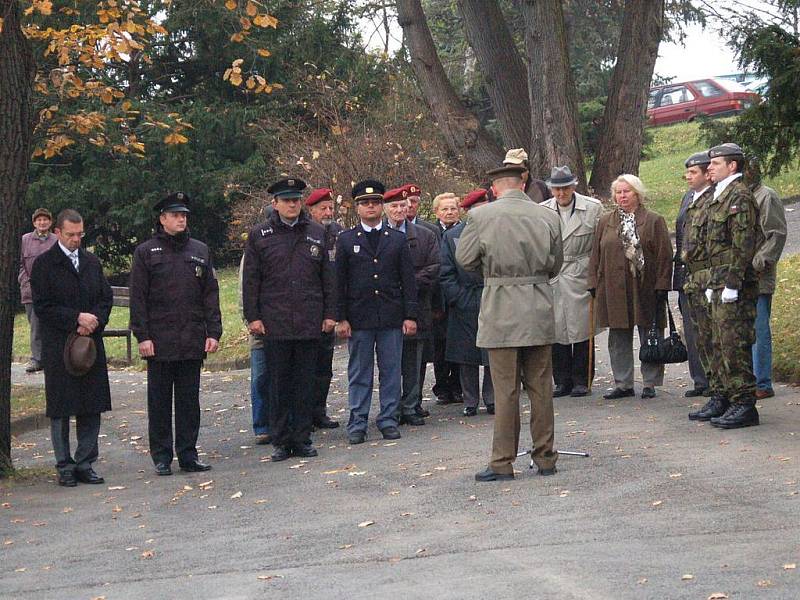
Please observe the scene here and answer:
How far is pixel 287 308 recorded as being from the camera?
10930 millimetres

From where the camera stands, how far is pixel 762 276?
472 inches

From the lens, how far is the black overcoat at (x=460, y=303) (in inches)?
487

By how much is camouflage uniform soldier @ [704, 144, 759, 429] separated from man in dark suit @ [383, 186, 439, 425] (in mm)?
2763

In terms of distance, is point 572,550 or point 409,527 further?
point 409,527

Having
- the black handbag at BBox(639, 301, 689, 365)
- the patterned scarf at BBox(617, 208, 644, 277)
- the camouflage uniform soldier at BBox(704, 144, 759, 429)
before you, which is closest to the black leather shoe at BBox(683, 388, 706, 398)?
the black handbag at BBox(639, 301, 689, 365)

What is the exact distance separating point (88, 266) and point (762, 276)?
5764 mm

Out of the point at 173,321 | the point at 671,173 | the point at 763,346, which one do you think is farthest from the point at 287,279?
the point at 671,173

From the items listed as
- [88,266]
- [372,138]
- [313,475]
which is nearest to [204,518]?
[313,475]

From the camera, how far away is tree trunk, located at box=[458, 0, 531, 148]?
73.4 feet

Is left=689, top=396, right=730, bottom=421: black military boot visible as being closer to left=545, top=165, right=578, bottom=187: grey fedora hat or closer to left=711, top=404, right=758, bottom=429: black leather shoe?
left=711, top=404, right=758, bottom=429: black leather shoe

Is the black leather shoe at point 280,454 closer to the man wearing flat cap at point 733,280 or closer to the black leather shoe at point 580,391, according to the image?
the black leather shoe at point 580,391

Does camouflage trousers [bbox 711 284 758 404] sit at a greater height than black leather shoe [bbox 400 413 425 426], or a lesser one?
greater

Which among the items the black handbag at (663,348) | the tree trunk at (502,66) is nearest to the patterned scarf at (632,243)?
the black handbag at (663,348)

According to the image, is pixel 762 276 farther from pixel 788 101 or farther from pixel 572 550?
pixel 572 550
